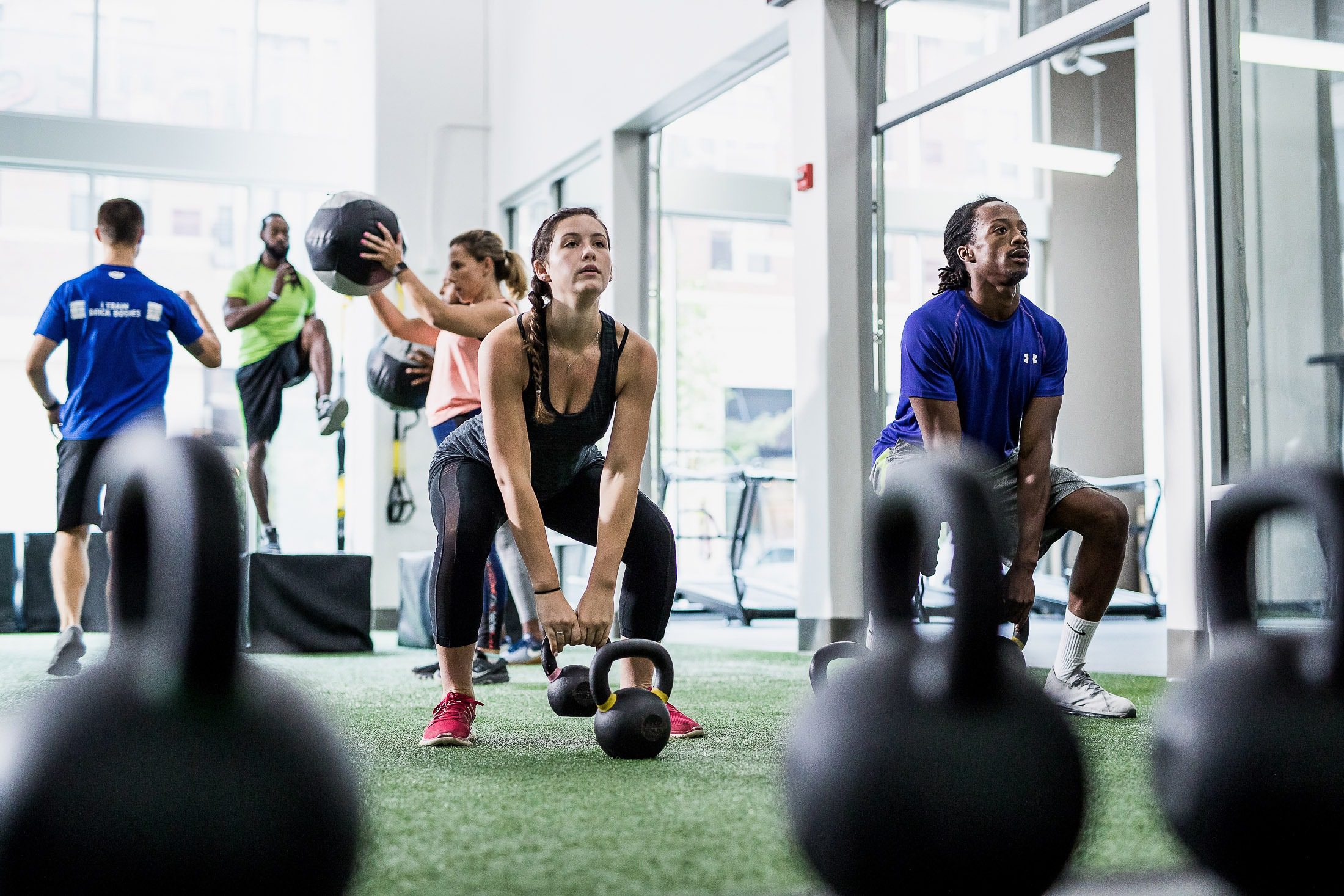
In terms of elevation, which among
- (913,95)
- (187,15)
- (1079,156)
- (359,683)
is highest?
(187,15)

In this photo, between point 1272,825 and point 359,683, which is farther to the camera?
point 359,683

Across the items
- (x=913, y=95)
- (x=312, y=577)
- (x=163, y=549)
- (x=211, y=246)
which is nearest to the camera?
(x=163, y=549)

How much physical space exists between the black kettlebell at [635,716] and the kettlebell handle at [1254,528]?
1.08 m

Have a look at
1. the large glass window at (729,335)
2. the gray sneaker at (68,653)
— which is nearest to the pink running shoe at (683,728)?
the gray sneaker at (68,653)

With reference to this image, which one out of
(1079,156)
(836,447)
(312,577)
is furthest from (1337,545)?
(1079,156)

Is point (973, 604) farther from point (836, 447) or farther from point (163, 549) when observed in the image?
point (836, 447)

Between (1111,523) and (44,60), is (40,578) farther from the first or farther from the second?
(1111,523)

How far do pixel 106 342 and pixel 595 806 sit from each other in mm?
2946

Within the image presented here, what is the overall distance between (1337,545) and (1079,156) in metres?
7.07

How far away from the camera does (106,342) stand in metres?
3.99

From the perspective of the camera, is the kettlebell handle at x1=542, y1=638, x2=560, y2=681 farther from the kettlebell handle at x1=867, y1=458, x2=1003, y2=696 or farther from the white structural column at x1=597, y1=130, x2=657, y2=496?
the white structural column at x1=597, y1=130, x2=657, y2=496

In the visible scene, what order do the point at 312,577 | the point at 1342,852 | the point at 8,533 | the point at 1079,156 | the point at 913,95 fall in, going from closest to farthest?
the point at 1342,852 < the point at 913,95 < the point at 312,577 < the point at 8,533 < the point at 1079,156

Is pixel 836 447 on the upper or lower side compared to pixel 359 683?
upper

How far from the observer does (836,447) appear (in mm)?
4934
